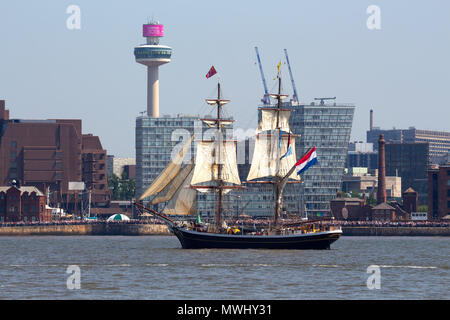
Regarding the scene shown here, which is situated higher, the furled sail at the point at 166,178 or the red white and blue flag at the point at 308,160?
the red white and blue flag at the point at 308,160

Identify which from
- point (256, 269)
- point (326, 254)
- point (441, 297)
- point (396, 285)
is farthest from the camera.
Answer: point (326, 254)

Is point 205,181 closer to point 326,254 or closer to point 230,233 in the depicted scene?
point 230,233

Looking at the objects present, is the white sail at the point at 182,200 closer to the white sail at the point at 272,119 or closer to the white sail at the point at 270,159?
the white sail at the point at 270,159

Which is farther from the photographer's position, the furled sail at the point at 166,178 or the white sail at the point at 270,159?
the white sail at the point at 270,159

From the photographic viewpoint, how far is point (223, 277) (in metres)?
80.6

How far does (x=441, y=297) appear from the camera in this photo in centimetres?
6550

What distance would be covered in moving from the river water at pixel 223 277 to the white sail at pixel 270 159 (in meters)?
25.4

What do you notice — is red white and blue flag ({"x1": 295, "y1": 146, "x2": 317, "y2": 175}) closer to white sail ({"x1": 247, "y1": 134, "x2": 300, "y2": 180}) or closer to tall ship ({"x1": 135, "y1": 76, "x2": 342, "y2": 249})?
tall ship ({"x1": 135, "y1": 76, "x2": 342, "y2": 249})

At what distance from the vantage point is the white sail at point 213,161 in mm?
133625

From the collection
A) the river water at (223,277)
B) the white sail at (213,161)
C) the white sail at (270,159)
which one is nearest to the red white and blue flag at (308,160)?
the white sail at (270,159)

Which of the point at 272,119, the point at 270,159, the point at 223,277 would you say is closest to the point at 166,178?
the point at 270,159

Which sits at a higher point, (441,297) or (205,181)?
(205,181)
